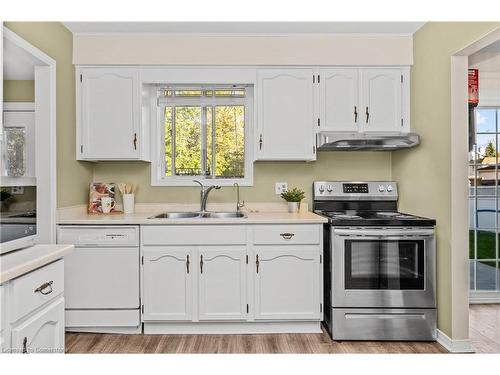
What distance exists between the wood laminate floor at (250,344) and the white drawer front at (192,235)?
2.23 ft

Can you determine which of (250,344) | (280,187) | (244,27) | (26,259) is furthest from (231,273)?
(244,27)

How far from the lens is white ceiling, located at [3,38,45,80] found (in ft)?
7.11

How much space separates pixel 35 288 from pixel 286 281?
166cm

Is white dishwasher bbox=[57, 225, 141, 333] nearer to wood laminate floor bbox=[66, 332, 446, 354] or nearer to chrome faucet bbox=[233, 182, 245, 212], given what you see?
wood laminate floor bbox=[66, 332, 446, 354]

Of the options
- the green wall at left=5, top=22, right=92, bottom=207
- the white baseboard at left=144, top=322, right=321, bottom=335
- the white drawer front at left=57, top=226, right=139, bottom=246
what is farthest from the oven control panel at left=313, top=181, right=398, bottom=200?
the green wall at left=5, top=22, right=92, bottom=207

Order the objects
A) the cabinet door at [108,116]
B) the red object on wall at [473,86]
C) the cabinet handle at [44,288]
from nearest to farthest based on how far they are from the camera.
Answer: the cabinet handle at [44,288], the red object on wall at [473,86], the cabinet door at [108,116]

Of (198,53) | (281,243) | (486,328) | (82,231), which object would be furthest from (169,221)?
(486,328)

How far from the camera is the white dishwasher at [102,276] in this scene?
2600 millimetres

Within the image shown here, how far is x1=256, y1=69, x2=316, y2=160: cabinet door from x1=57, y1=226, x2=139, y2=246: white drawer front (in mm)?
1176

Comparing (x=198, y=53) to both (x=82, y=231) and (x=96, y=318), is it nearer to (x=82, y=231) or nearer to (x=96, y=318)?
(x=82, y=231)

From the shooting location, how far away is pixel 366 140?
9.36 ft

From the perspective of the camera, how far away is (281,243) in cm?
264

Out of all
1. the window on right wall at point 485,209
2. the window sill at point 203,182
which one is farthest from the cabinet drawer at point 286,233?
the window on right wall at point 485,209

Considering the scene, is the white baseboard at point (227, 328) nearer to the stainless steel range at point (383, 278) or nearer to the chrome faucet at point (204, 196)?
the stainless steel range at point (383, 278)
